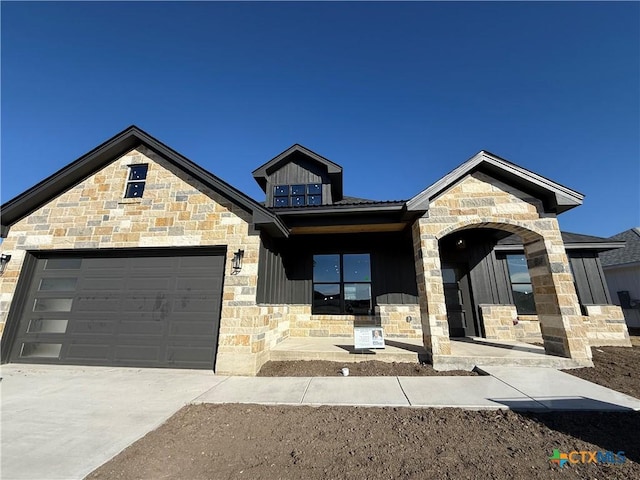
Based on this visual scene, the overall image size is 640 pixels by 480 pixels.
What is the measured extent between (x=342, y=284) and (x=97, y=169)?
8406 mm

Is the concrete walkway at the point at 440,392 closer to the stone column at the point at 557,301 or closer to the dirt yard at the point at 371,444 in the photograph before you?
the dirt yard at the point at 371,444

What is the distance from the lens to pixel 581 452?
9.20 feet

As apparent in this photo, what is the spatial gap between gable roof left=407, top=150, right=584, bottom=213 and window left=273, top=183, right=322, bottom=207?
4704mm

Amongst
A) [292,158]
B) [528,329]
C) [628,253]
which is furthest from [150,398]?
[628,253]

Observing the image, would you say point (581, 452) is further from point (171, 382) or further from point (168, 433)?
point (171, 382)

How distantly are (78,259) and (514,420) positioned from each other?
10283 mm

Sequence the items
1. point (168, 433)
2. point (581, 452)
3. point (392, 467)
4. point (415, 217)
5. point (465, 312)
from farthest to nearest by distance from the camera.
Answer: point (465, 312) < point (415, 217) < point (168, 433) < point (581, 452) < point (392, 467)

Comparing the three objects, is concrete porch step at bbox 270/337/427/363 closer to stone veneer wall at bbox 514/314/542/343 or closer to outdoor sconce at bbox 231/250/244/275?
outdoor sconce at bbox 231/250/244/275

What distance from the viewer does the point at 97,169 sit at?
302 inches

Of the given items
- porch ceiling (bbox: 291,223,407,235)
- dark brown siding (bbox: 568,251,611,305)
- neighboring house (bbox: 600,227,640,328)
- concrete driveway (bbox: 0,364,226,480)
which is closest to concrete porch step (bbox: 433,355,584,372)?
porch ceiling (bbox: 291,223,407,235)

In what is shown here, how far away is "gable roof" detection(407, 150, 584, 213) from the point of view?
253 inches

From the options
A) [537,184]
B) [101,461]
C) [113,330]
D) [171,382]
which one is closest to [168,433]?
[101,461]

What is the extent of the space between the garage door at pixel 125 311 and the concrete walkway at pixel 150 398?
479 mm

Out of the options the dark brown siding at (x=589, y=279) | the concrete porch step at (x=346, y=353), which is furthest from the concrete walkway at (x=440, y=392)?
the dark brown siding at (x=589, y=279)
